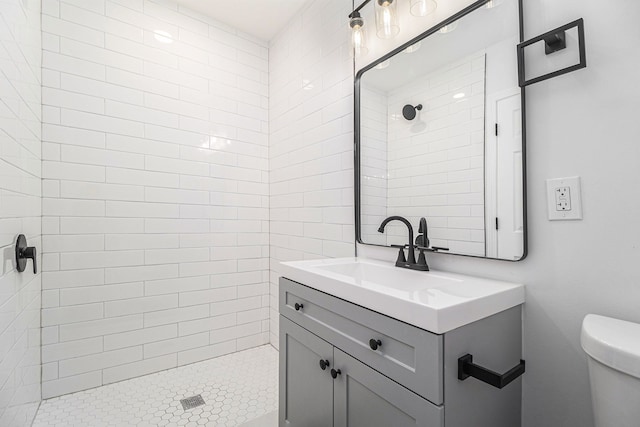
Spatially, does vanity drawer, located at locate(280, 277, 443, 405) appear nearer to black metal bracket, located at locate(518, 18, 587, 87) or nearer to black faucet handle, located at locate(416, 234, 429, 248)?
black faucet handle, located at locate(416, 234, 429, 248)

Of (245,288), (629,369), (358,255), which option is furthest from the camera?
(245,288)

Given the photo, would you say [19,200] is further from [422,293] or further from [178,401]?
[422,293]

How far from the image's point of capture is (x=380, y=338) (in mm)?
985

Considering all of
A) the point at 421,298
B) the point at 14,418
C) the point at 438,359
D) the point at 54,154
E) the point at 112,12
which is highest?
the point at 112,12

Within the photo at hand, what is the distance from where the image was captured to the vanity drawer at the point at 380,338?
0.83 m

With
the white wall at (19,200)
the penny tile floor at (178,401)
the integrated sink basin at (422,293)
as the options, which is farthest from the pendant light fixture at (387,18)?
the penny tile floor at (178,401)

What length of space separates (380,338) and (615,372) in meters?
0.56

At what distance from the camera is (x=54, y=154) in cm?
188

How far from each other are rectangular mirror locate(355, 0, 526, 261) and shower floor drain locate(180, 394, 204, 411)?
1346 mm

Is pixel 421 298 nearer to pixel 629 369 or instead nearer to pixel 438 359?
pixel 438 359

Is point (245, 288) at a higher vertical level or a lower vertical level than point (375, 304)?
lower

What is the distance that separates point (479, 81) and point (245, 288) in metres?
2.14

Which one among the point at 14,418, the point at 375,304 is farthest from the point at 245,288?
the point at 375,304

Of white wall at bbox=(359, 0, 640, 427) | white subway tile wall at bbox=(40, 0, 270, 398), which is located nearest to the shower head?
white wall at bbox=(359, 0, 640, 427)
